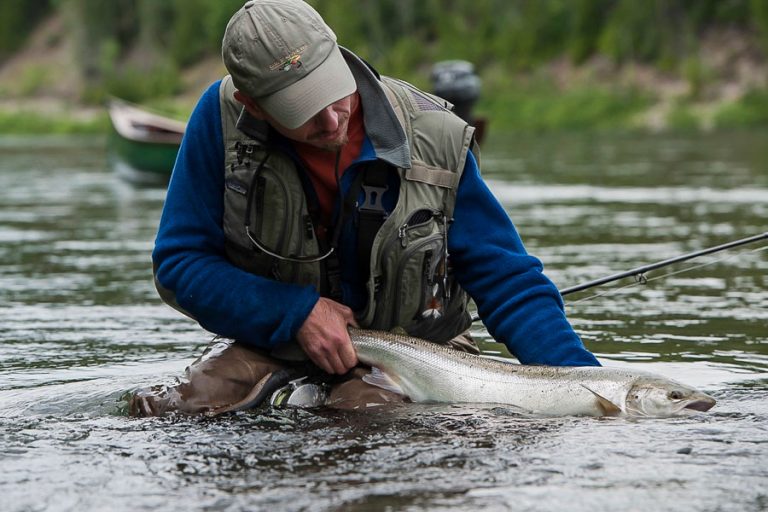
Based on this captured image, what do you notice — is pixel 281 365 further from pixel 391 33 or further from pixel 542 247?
pixel 391 33

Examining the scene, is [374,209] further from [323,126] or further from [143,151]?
[143,151]

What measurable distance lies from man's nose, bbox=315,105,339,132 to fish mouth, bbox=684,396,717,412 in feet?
4.88

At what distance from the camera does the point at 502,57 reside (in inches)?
1925

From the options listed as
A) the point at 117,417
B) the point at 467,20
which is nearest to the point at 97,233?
the point at 117,417

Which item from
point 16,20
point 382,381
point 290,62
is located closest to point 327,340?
point 382,381

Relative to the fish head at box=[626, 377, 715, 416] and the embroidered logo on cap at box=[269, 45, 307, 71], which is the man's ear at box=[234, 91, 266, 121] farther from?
the fish head at box=[626, 377, 715, 416]

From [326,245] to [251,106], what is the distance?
0.58m

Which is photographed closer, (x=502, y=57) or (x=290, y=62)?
(x=290, y=62)

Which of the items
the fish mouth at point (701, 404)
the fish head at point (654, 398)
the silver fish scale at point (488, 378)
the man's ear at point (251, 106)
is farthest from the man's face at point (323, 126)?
the fish mouth at point (701, 404)

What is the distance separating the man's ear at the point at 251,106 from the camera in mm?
4434

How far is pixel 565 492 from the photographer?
11.8 ft

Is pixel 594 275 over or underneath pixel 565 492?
over

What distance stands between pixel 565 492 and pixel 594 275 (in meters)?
5.19

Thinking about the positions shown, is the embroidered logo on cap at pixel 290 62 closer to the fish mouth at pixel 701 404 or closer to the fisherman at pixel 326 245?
the fisherman at pixel 326 245
